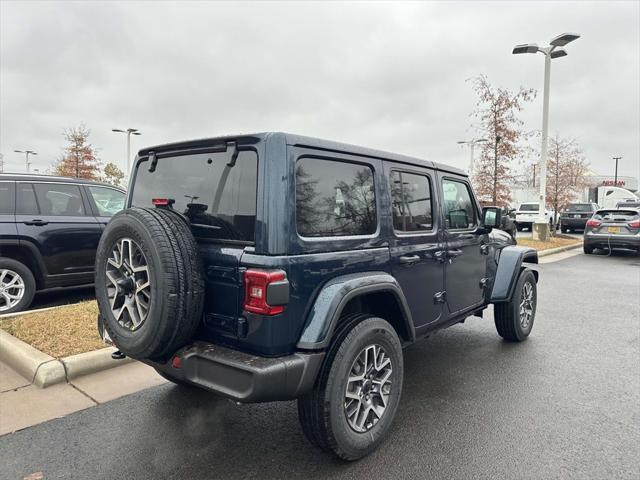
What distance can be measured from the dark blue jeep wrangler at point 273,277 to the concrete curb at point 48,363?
1042 mm

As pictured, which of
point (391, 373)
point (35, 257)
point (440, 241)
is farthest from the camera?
point (35, 257)

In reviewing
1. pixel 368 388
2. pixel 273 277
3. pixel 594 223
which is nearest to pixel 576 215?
pixel 594 223

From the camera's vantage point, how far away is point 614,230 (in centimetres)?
1374

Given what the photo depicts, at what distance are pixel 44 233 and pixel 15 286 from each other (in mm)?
724

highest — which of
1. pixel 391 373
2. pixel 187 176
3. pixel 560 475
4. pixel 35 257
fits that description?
pixel 187 176

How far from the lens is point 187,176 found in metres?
2.91

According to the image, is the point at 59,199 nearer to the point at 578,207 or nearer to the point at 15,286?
the point at 15,286

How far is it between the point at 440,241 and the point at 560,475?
5.87 feet

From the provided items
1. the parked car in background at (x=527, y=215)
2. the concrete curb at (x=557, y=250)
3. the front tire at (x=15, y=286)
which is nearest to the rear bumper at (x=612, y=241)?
the concrete curb at (x=557, y=250)

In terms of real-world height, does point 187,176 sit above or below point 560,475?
above

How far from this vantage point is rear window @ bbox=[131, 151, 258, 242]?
8.32ft

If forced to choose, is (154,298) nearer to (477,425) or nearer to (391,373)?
(391,373)

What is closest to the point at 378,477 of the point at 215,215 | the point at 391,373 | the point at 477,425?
the point at 391,373

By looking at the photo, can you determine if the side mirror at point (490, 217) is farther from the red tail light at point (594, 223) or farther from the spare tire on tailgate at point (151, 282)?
the red tail light at point (594, 223)
